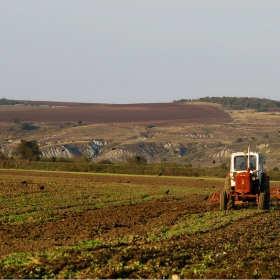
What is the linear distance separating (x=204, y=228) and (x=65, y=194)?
1444cm

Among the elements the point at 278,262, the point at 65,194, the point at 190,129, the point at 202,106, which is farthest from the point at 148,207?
the point at 202,106

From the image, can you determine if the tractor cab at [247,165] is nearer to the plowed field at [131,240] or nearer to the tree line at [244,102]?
the plowed field at [131,240]

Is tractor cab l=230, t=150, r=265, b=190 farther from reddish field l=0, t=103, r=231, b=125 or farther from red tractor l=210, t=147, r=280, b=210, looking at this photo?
reddish field l=0, t=103, r=231, b=125

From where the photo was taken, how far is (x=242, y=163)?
26172 mm

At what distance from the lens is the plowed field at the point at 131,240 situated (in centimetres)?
1179

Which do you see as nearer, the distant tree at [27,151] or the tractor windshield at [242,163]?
the tractor windshield at [242,163]

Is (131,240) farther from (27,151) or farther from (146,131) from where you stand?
(146,131)

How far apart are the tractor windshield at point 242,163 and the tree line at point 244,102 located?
460 ft

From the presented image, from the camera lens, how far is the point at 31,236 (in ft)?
56.2

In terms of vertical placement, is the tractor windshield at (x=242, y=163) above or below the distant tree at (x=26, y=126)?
above

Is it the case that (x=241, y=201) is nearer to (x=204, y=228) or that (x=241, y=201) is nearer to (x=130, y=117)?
(x=204, y=228)

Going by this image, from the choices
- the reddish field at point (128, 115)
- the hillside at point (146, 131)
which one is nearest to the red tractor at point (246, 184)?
the hillside at point (146, 131)

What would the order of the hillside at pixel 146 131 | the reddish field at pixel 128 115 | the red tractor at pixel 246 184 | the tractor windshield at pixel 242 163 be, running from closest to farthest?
1. the red tractor at pixel 246 184
2. the tractor windshield at pixel 242 163
3. the hillside at pixel 146 131
4. the reddish field at pixel 128 115

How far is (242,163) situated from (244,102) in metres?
153
